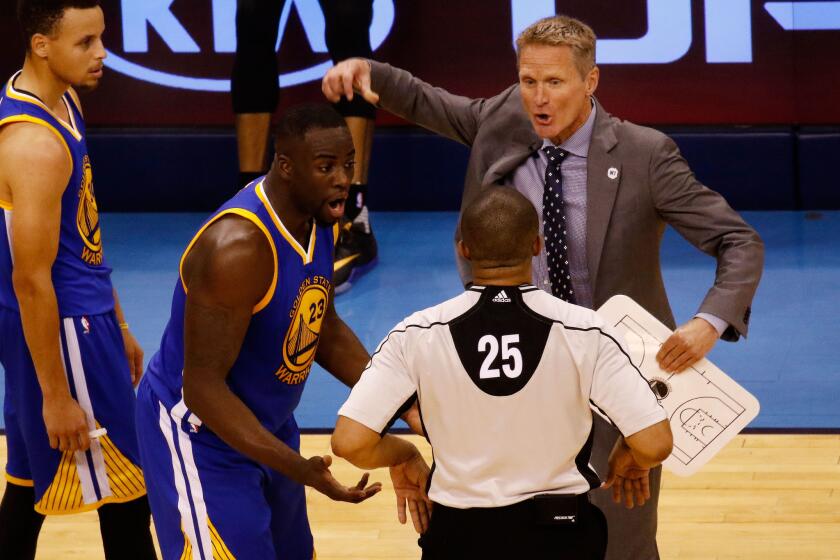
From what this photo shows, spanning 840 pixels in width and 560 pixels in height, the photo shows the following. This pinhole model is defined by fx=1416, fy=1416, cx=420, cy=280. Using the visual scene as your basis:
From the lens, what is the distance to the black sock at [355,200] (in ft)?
24.2

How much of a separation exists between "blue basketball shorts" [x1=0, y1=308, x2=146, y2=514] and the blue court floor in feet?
6.11

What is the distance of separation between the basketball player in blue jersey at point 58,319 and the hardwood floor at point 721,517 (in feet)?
2.63

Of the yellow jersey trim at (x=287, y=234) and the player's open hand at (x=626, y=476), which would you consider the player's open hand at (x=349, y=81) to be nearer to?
the yellow jersey trim at (x=287, y=234)

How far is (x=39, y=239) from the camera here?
3514 millimetres

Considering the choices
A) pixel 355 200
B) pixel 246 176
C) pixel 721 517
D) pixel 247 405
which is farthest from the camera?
pixel 246 176

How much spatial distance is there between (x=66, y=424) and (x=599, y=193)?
1.48 meters

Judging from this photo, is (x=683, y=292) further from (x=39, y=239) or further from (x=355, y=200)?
(x=39, y=239)

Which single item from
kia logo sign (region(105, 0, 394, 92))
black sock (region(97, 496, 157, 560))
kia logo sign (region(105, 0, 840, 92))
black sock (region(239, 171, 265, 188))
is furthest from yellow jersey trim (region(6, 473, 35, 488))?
kia logo sign (region(105, 0, 394, 92))

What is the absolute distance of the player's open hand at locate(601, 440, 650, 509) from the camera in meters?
2.93

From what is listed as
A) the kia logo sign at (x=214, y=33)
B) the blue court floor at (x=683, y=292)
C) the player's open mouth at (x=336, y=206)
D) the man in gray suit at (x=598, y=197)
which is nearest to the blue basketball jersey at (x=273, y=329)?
the player's open mouth at (x=336, y=206)

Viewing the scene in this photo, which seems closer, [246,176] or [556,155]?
[556,155]

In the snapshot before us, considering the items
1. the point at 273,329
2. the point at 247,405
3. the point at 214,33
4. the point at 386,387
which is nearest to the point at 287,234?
the point at 273,329

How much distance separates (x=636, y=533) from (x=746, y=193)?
5140mm

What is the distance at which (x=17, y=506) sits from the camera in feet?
12.7
